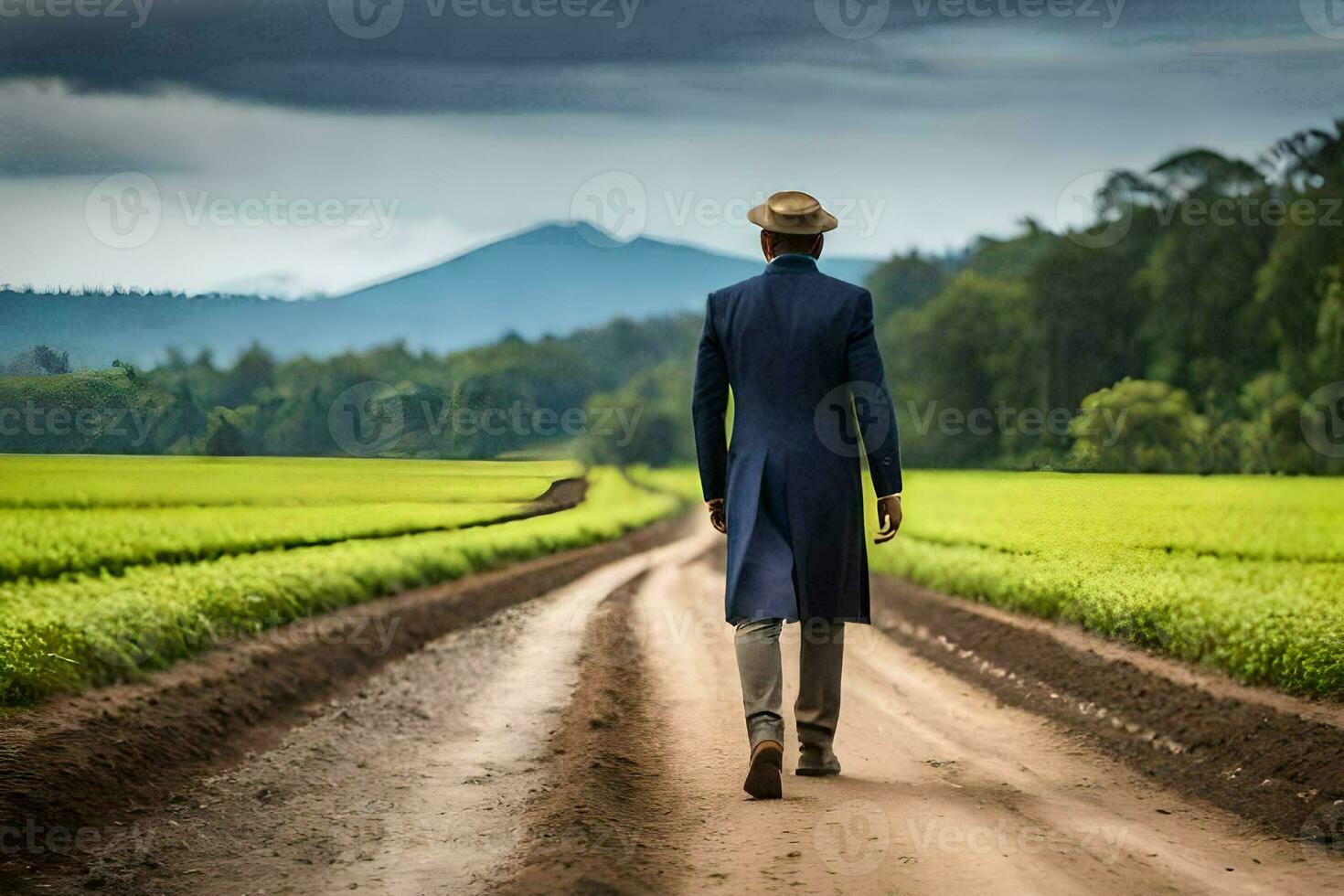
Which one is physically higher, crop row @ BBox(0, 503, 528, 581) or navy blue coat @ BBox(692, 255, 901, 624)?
navy blue coat @ BBox(692, 255, 901, 624)

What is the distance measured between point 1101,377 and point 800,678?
849cm

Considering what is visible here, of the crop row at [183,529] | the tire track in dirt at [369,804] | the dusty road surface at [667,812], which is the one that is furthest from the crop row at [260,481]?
the dusty road surface at [667,812]

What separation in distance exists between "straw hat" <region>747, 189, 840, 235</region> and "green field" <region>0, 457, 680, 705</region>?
515 centimetres

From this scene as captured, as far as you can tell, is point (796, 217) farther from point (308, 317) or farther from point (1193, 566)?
point (308, 317)

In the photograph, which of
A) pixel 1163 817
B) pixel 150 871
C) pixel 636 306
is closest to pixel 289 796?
pixel 150 871

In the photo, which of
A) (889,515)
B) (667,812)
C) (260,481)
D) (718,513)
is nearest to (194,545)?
(260,481)

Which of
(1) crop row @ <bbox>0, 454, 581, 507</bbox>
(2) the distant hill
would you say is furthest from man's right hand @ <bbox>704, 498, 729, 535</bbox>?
(1) crop row @ <bbox>0, 454, 581, 507</bbox>

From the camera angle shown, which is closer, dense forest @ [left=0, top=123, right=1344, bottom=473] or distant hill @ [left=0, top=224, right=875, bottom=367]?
distant hill @ [left=0, top=224, right=875, bottom=367]

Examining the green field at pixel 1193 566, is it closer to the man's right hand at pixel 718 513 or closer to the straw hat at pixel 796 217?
the man's right hand at pixel 718 513

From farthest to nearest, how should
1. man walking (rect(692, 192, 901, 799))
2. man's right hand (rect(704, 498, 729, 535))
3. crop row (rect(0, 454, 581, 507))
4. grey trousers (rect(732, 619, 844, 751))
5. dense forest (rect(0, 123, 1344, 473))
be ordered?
dense forest (rect(0, 123, 1344, 473))
crop row (rect(0, 454, 581, 507))
man's right hand (rect(704, 498, 729, 535))
man walking (rect(692, 192, 901, 799))
grey trousers (rect(732, 619, 844, 751))

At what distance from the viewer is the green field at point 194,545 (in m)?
8.88

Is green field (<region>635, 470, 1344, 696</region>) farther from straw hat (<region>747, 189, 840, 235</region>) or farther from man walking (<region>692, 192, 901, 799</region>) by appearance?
straw hat (<region>747, 189, 840, 235</region>)

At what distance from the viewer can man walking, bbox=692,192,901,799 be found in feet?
19.5

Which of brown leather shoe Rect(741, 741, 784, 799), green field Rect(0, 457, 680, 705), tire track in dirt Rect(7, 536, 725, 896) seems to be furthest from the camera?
green field Rect(0, 457, 680, 705)
